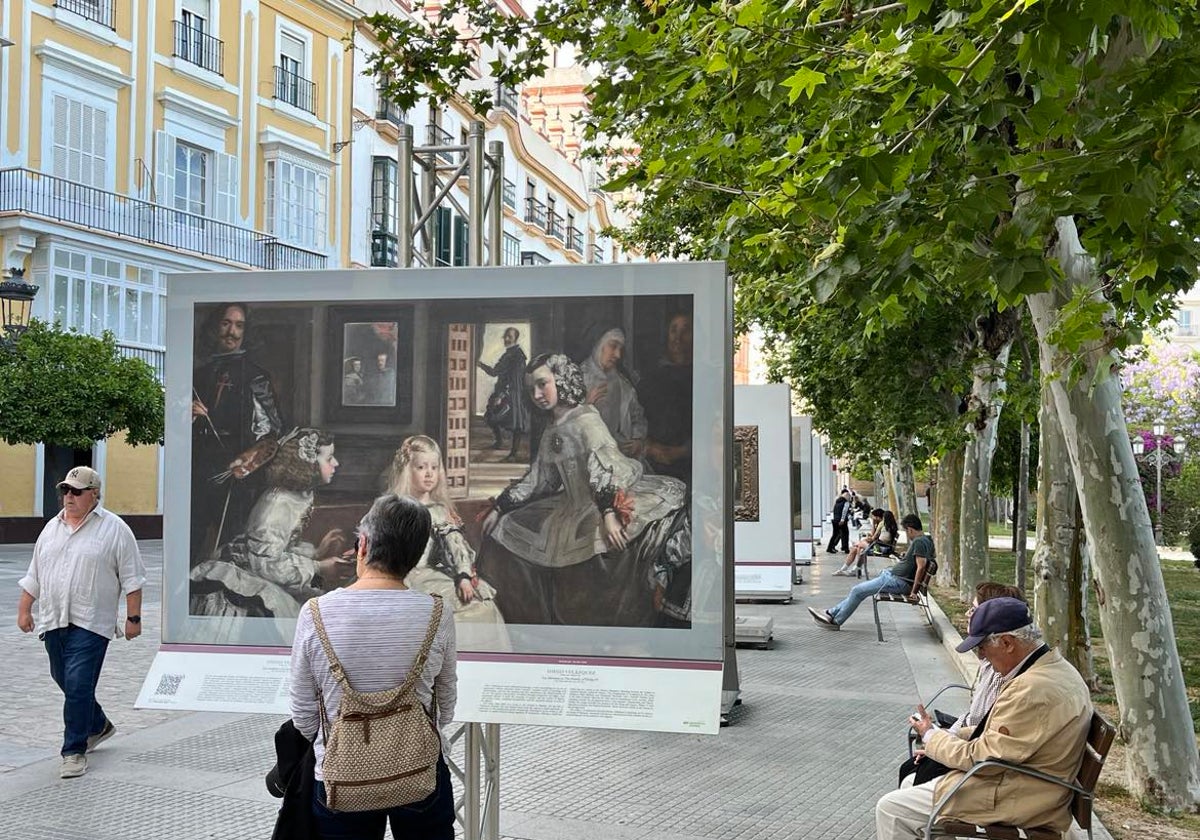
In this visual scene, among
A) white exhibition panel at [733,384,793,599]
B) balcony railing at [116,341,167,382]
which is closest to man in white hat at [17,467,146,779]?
white exhibition panel at [733,384,793,599]

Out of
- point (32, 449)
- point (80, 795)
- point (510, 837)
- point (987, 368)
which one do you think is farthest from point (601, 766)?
point (32, 449)

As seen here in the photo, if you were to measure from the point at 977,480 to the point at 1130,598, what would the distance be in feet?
38.2

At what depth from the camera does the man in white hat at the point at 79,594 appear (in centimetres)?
741

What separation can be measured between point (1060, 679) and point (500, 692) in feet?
7.00

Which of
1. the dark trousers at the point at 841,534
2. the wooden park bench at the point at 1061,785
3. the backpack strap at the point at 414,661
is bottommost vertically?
the dark trousers at the point at 841,534

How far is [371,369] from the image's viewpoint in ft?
16.6

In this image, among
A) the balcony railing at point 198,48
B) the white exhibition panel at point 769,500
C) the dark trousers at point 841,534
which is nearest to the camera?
the white exhibition panel at point 769,500

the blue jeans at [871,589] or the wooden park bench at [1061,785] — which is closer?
the wooden park bench at [1061,785]

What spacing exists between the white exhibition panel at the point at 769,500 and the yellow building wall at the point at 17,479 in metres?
19.4

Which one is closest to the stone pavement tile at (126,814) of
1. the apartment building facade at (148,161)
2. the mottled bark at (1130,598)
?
the mottled bark at (1130,598)

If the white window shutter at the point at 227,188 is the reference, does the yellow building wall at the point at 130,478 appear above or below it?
below

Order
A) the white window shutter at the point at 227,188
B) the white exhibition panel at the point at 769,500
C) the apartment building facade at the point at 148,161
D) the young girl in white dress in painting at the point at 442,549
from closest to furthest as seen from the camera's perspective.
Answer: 1. the young girl in white dress in painting at the point at 442,549
2. the white exhibition panel at the point at 769,500
3. the apartment building facade at the point at 148,161
4. the white window shutter at the point at 227,188

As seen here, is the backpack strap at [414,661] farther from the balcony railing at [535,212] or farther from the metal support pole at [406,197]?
the balcony railing at [535,212]

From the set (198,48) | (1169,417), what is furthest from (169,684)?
(1169,417)
